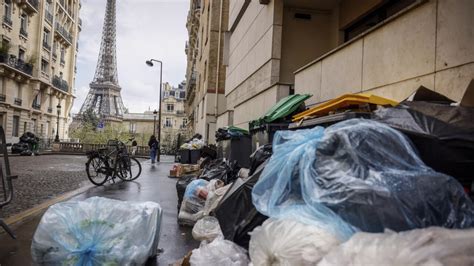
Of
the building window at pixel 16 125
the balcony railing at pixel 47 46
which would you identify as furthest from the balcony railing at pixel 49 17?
the building window at pixel 16 125

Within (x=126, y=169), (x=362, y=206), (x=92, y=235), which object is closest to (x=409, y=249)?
(x=362, y=206)

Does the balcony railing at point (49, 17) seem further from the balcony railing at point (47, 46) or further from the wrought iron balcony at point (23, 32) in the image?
the wrought iron balcony at point (23, 32)

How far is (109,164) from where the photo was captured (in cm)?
1019

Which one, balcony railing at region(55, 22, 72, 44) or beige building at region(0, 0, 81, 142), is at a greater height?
balcony railing at region(55, 22, 72, 44)

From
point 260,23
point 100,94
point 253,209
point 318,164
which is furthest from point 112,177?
point 100,94

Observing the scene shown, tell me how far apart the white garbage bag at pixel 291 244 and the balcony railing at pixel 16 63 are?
125 feet

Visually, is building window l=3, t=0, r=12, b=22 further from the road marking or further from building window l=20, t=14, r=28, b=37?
the road marking

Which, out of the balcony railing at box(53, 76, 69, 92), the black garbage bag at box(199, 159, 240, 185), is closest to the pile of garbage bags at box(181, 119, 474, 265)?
the black garbage bag at box(199, 159, 240, 185)

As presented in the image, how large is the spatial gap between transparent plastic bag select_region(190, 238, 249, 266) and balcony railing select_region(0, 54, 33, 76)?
122 feet

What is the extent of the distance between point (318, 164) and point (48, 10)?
49.2 m

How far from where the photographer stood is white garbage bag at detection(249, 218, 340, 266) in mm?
1928

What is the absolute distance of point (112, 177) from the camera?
10211 mm

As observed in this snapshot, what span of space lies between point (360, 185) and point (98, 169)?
29.6ft

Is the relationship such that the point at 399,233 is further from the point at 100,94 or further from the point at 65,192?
the point at 100,94
